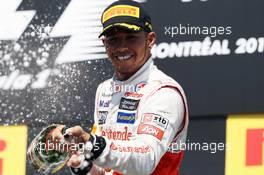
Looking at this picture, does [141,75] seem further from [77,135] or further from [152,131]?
[77,135]

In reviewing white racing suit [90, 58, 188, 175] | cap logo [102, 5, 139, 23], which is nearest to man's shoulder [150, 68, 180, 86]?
white racing suit [90, 58, 188, 175]

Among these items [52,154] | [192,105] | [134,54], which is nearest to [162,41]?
[192,105]

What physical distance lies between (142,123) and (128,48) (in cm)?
30

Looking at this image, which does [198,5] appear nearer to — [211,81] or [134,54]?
[211,81]

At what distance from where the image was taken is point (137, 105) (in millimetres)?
2590

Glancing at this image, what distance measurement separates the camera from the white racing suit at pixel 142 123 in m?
2.29

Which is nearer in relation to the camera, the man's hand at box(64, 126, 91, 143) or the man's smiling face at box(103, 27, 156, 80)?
the man's hand at box(64, 126, 91, 143)

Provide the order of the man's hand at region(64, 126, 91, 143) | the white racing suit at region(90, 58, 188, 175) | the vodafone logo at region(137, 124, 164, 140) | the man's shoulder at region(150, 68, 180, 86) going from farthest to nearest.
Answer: the man's shoulder at region(150, 68, 180, 86), the vodafone logo at region(137, 124, 164, 140), the white racing suit at region(90, 58, 188, 175), the man's hand at region(64, 126, 91, 143)

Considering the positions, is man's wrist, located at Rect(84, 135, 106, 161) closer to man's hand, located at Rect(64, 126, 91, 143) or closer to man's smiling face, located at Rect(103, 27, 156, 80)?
man's hand, located at Rect(64, 126, 91, 143)

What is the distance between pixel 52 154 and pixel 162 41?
4.92ft

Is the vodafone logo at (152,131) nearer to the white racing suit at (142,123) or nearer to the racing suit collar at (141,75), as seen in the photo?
the white racing suit at (142,123)

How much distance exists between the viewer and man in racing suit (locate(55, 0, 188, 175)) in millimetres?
2338

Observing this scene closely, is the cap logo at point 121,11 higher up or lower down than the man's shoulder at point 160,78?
higher up

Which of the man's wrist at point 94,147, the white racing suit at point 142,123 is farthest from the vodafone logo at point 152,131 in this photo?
the man's wrist at point 94,147
